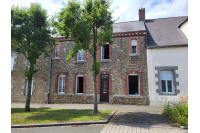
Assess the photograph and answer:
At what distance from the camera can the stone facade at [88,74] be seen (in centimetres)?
1152

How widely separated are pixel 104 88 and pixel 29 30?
7.55 m

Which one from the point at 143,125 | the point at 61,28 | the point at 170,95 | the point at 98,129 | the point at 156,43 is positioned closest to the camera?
the point at 98,129

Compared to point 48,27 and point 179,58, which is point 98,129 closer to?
point 48,27

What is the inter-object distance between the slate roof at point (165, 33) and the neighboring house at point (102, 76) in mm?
1056

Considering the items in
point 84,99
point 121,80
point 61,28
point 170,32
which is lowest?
point 84,99

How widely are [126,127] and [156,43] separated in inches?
344

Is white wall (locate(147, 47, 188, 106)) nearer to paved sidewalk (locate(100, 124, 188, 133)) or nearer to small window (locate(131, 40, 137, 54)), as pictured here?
small window (locate(131, 40, 137, 54))

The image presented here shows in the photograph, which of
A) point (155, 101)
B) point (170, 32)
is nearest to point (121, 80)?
point (155, 101)

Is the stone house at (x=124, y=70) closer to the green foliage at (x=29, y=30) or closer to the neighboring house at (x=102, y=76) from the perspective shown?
the neighboring house at (x=102, y=76)

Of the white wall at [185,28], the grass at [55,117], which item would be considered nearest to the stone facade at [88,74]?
the white wall at [185,28]

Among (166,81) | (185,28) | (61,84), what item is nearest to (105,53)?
(61,84)

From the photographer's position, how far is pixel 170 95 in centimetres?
1052

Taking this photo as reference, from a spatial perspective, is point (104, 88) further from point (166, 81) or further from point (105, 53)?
point (166, 81)

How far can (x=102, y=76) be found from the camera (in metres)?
12.4
